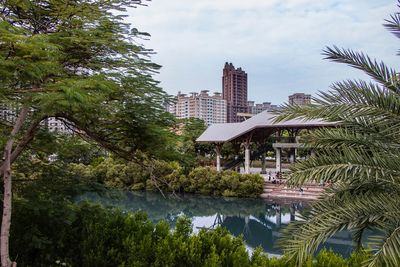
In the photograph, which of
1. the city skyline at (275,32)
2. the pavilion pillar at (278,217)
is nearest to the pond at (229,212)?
the pavilion pillar at (278,217)

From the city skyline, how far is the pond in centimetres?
532

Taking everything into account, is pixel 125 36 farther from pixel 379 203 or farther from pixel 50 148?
pixel 379 203

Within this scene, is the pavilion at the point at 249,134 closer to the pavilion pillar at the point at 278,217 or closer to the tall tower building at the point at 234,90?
the pavilion pillar at the point at 278,217

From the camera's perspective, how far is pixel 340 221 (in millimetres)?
2738

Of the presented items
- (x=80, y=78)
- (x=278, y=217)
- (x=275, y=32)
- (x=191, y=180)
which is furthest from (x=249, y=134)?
(x=80, y=78)

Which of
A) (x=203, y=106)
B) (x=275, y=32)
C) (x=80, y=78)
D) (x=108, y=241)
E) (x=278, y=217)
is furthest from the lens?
(x=203, y=106)

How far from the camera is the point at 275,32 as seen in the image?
7.29m

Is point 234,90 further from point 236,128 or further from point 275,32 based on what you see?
point 275,32

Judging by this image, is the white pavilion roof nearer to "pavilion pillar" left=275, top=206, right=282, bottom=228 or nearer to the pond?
the pond

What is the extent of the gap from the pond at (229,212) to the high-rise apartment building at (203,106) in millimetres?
24469

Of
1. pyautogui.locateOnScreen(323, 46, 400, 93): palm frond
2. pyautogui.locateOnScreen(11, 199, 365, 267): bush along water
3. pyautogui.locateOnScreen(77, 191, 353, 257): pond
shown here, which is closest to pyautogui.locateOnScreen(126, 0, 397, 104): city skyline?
pyautogui.locateOnScreen(323, 46, 400, 93): palm frond

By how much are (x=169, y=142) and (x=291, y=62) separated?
3498 mm

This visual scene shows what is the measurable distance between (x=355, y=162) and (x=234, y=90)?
45404 mm

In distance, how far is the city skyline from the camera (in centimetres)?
386
